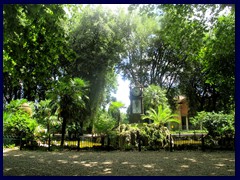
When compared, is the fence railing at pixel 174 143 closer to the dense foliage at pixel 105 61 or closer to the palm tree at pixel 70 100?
the dense foliage at pixel 105 61

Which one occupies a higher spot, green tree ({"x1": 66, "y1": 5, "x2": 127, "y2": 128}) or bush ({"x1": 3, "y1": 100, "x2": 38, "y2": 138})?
green tree ({"x1": 66, "y1": 5, "x2": 127, "y2": 128})

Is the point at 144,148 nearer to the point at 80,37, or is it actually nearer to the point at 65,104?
the point at 65,104

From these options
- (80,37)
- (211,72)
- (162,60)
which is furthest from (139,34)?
(211,72)

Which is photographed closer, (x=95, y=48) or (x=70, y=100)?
(x=70, y=100)

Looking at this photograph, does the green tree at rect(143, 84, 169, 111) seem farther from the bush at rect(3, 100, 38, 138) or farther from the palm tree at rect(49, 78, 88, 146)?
the bush at rect(3, 100, 38, 138)

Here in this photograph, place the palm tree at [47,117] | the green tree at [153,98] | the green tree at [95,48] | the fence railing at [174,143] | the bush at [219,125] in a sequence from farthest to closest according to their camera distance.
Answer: the green tree at [153,98], the green tree at [95,48], the palm tree at [47,117], the bush at [219,125], the fence railing at [174,143]

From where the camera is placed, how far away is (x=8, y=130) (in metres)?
18.2

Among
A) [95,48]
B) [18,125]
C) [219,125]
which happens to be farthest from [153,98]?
[18,125]

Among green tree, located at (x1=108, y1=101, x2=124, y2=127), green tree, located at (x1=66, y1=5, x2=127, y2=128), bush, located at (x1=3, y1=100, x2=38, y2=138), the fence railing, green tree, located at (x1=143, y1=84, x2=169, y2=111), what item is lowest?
the fence railing

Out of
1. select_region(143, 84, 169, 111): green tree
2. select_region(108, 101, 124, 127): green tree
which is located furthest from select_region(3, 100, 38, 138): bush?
select_region(143, 84, 169, 111): green tree

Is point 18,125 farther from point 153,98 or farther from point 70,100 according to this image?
point 153,98

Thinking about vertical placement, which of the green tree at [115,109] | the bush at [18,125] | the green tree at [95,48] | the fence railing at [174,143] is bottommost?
the fence railing at [174,143]

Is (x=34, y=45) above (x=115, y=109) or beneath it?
above

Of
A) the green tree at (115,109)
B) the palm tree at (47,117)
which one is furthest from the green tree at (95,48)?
the palm tree at (47,117)
